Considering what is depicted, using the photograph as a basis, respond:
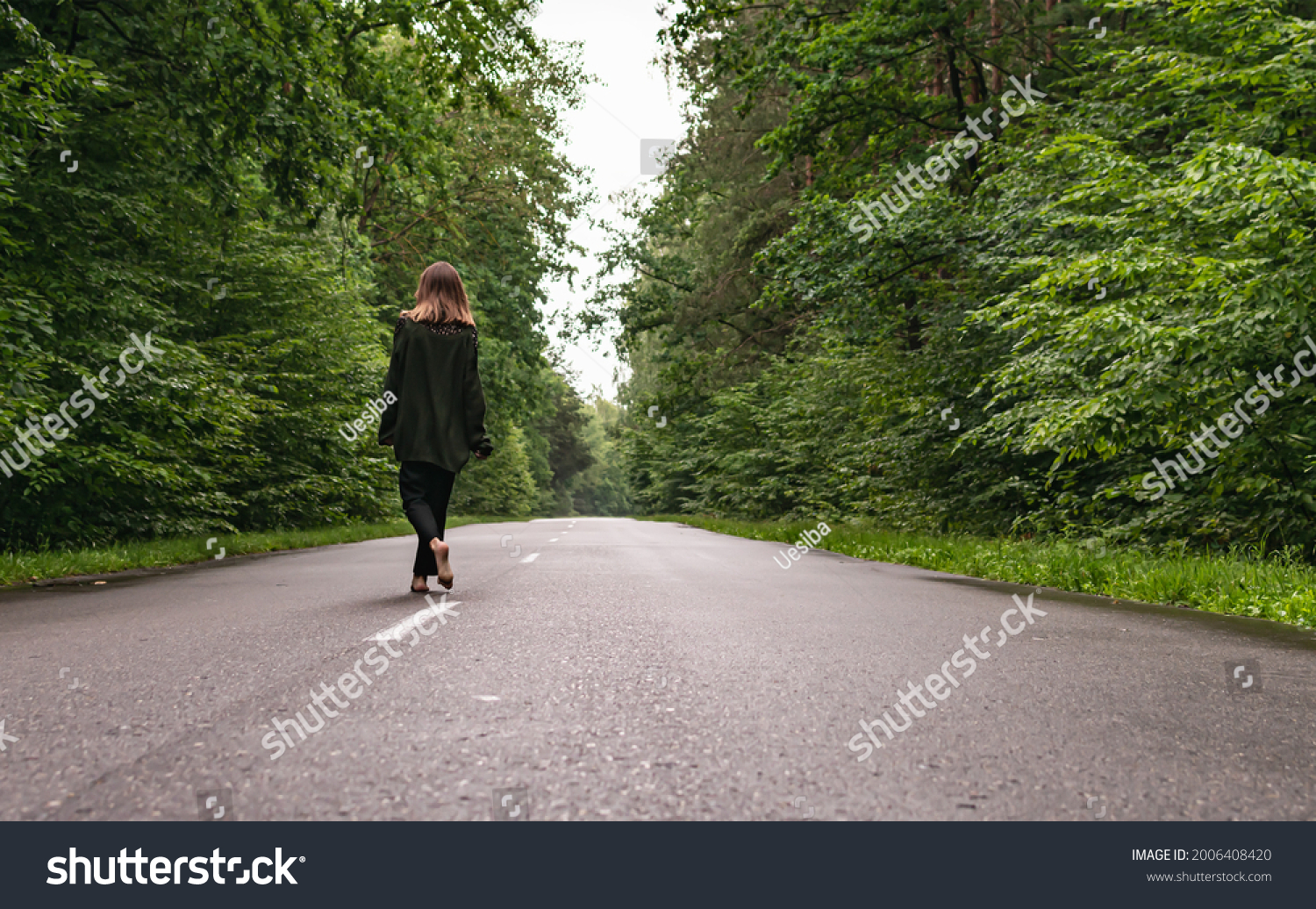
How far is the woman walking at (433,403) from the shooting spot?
6.62 meters

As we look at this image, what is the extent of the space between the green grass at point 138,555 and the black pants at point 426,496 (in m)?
4.08

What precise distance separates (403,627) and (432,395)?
2.20 meters

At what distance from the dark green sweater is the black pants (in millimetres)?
114

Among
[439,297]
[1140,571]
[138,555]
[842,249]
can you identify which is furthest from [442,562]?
[842,249]

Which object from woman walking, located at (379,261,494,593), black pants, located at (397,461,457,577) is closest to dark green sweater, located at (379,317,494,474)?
woman walking, located at (379,261,494,593)

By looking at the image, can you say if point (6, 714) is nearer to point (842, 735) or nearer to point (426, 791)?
point (426, 791)

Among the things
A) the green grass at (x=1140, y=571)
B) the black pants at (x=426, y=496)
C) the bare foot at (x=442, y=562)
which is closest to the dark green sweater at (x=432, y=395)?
the black pants at (x=426, y=496)

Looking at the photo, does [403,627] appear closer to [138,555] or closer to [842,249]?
[138,555]

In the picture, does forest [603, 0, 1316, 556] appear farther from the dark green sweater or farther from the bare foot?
the bare foot

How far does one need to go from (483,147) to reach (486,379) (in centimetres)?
739

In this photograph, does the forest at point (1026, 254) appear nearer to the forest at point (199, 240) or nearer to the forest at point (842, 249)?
the forest at point (842, 249)

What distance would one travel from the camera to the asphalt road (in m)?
2.38

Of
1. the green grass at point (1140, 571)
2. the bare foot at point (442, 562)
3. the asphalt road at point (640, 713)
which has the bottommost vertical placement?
the green grass at point (1140, 571)
